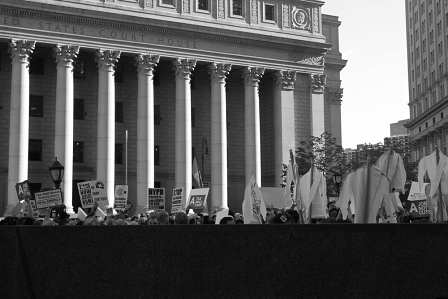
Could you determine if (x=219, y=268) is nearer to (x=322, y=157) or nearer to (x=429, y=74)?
(x=322, y=157)

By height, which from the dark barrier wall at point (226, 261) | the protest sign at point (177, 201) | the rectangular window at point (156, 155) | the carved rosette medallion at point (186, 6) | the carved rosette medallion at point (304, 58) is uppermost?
the carved rosette medallion at point (186, 6)

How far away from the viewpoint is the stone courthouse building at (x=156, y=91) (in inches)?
1976

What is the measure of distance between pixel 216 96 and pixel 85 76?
35.7 ft

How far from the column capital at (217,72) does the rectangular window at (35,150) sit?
49.2ft

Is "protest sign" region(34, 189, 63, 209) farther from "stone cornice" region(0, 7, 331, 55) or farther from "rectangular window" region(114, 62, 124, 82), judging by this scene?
"rectangular window" region(114, 62, 124, 82)

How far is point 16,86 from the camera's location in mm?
49125

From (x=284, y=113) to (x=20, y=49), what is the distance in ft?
74.8

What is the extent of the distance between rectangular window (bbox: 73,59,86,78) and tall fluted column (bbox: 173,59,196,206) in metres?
7.57

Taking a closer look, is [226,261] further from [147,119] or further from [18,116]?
[147,119]

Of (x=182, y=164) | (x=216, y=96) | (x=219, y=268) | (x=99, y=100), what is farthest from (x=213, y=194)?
(x=219, y=268)

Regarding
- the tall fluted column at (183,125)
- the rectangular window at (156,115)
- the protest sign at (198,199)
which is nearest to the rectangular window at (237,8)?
the tall fluted column at (183,125)

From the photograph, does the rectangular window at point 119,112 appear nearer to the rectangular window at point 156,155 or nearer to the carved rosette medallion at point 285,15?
the rectangular window at point 156,155

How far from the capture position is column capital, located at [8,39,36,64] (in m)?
49.2

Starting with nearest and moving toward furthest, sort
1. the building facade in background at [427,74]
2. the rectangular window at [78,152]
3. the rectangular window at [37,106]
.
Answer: the rectangular window at [37,106], the rectangular window at [78,152], the building facade in background at [427,74]
